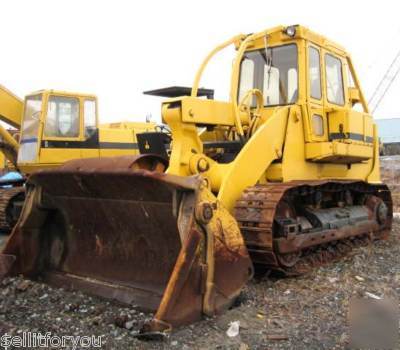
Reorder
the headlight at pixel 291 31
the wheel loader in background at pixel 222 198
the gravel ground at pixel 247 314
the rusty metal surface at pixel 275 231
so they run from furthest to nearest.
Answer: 1. the headlight at pixel 291 31
2. the rusty metal surface at pixel 275 231
3. the wheel loader in background at pixel 222 198
4. the gravel ground at pixel 247 314

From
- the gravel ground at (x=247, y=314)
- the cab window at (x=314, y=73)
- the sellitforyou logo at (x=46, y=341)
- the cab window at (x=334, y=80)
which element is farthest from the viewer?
the cab window at (x=334, y=80)

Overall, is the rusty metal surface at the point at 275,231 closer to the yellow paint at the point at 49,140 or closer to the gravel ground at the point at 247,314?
the gravel ground at the point at 247,314

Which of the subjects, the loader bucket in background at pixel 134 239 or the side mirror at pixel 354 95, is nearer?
the loader bucket in background at pixel 134 239

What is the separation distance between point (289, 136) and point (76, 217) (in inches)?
98.2

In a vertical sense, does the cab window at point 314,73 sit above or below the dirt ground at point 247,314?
above

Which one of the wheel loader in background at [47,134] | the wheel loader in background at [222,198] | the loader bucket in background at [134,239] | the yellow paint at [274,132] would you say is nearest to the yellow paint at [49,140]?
the wheel loader in background at [47,134]

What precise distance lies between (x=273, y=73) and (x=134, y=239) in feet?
9.51

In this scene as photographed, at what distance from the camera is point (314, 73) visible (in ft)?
21.5

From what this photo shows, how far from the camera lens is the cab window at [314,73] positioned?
Answer: 21.1 ft

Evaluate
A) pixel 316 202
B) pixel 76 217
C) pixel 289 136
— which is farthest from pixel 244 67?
pixel 76 217

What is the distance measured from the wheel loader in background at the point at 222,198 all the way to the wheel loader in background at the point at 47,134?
354cm

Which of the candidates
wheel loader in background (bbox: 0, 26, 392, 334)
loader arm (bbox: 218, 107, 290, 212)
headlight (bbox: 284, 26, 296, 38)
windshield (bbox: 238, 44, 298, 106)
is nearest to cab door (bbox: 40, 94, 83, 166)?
wheel loader in background (bbox: 0, 26, 392, 334)

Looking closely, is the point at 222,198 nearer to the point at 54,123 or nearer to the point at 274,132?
the point at 274,132

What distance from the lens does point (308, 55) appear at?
638cm
